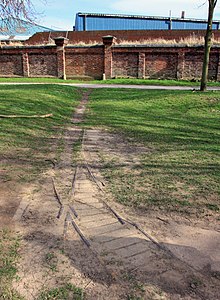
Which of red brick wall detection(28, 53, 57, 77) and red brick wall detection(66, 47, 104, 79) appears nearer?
red brick wall detection(66, 47, 104, 79)

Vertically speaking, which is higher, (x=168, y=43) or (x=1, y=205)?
(x=168, y=43)

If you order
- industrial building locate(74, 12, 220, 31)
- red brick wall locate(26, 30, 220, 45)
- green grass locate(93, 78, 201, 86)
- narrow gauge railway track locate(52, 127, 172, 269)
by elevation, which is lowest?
green grass locate(93, 78, 201, 86)

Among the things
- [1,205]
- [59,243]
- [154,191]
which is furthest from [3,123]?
[59,243]

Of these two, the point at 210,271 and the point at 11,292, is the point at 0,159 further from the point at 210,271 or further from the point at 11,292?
the point at 210,271

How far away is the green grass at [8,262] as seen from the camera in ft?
7.27

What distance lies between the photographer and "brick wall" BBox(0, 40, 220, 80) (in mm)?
23188

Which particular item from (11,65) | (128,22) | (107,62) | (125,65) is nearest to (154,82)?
(125,65)

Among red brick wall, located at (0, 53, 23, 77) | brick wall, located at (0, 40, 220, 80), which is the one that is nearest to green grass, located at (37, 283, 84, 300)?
brick wall, located at (0, 40, 220, 80)

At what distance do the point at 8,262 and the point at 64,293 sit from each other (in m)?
0.61

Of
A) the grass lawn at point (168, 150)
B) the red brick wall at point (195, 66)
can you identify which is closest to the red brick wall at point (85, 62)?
the red brick wall at point (195, 66)

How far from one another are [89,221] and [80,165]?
1915 millimetres

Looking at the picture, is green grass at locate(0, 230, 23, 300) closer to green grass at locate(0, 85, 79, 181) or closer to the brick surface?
green grass at locate(0, 85, 79, 181)

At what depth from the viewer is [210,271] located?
2.52 metres

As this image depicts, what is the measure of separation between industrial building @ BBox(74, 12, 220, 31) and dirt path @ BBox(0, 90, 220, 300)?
36.4 metres
